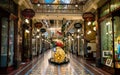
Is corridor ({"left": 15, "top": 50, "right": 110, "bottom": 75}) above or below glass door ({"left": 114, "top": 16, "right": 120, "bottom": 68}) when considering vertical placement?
below

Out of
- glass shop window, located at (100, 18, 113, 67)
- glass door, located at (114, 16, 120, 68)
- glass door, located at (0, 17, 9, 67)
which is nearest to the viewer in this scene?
glass door, located at (114, 16, 120, 68)

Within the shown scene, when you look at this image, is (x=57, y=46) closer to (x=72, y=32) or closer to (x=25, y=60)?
(x=25, y=60)

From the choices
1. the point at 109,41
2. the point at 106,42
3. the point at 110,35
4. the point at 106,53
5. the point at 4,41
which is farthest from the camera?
the point at 106,42

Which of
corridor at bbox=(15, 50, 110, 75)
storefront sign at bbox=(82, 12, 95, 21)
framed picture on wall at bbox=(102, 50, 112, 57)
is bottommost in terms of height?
corridor at bbox=(15, 50, 110, 75)

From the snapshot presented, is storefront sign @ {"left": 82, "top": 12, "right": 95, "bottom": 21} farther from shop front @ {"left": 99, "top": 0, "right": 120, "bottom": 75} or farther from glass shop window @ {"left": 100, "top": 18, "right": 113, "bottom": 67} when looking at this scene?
glass shop window @ {"left": 100, "top": 18, "right": 113, "bottom": 67}

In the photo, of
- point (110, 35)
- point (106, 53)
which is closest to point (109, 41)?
point (110, 35)

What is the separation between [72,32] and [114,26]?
22294mm

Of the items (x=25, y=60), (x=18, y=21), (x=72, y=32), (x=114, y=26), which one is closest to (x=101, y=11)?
(x=114, y=26)

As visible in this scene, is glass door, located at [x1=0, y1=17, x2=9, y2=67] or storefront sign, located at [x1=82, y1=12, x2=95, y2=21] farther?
storefront sign, located at [x1=82, y1=12, x2=95, y2=21]

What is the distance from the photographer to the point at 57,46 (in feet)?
59.3

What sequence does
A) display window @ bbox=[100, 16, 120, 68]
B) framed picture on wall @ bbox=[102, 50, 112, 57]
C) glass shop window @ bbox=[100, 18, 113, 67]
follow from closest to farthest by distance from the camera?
display window @ bbox=[100, 16, 120, 68]
glass shop window @ bbox=[100, 18, 113, 67]
framed picture on wall @ bbox=[102, 50, 112, 57]

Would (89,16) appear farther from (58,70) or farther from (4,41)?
(4,41)

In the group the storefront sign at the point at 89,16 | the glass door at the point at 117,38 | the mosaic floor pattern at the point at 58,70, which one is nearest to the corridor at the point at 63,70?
the mosaic floor pattern at the point at 58,70

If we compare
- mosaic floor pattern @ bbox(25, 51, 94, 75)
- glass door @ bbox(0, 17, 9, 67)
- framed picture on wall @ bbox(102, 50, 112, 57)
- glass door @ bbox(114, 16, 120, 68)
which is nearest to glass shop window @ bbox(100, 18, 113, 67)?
framed picture on wall @ bbox(102, 50, 112, 57)
